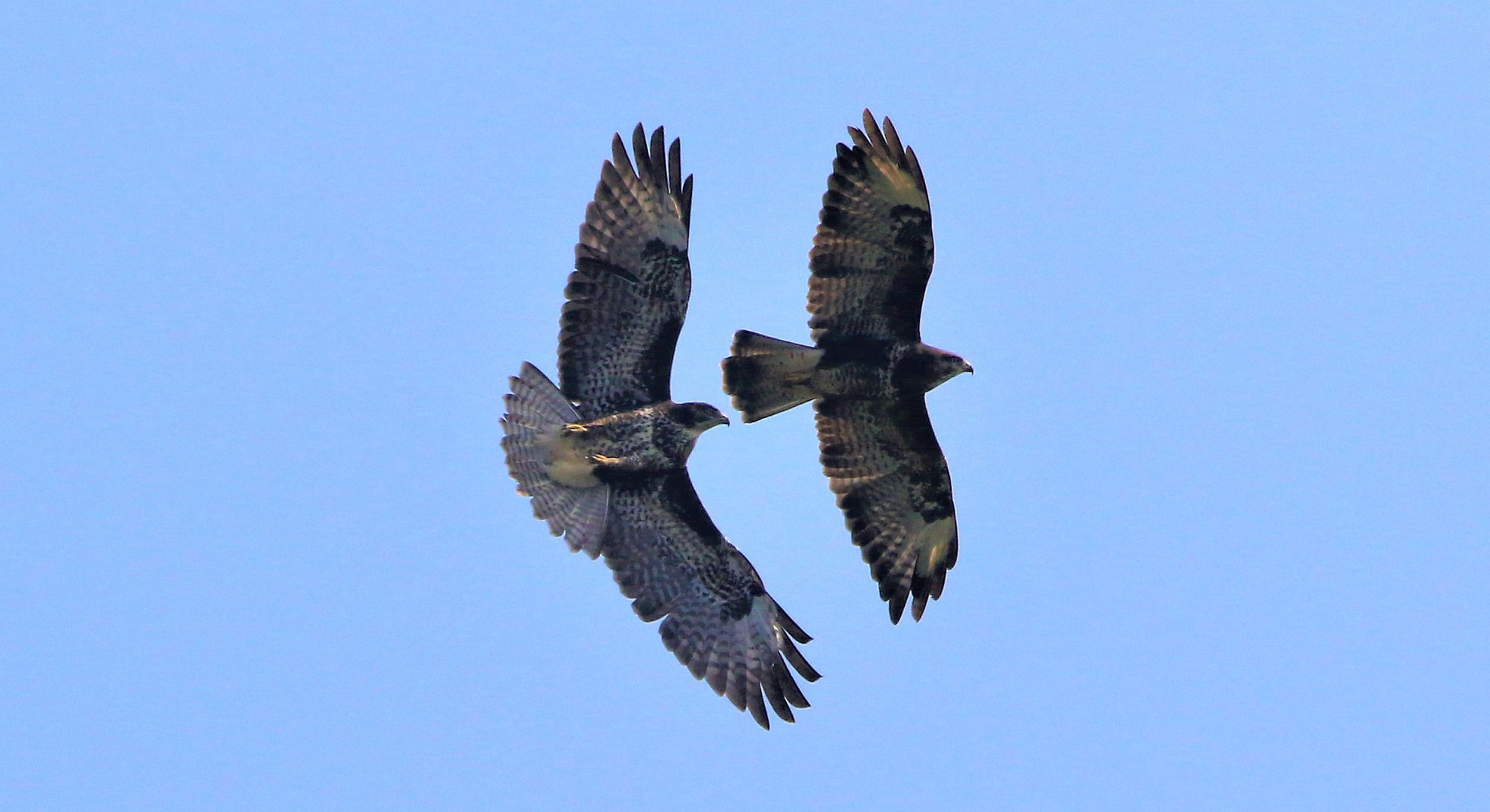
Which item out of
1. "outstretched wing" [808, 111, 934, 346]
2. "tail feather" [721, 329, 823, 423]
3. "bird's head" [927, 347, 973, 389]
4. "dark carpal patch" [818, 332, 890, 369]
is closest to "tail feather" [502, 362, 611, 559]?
"tail feather" [721, 329, 823, 423]

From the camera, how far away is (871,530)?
17406 mm

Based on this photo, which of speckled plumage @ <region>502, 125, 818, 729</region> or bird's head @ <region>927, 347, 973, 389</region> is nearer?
speckled plumage @ <region>502, 125, 818, 729</region>

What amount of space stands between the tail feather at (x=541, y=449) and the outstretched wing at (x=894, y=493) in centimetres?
202

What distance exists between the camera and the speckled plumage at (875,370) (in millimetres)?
16469

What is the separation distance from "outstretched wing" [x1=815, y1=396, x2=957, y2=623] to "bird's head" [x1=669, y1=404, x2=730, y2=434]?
1211 millimetres

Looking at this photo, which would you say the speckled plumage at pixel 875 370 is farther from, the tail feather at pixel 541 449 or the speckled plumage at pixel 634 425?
the tail feather at pixel 541 449

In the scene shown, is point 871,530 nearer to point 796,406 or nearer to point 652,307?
point 796,406

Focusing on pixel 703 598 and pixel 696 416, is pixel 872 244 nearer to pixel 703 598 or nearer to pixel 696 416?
pixel 696 416

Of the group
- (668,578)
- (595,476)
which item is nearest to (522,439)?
(595,476)

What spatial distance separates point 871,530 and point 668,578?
5.61ft

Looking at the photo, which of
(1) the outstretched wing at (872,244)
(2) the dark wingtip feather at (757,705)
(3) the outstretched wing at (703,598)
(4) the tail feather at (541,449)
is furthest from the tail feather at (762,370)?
(2) the dark wingtip feather at (757,705)

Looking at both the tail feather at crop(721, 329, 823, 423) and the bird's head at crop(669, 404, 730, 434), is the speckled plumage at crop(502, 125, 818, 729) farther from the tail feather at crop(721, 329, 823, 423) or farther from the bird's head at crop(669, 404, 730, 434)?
the tail feather at crop(721, 329, 823, 423)

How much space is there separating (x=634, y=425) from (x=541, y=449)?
0.70 meters

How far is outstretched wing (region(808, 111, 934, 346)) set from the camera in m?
16.4
